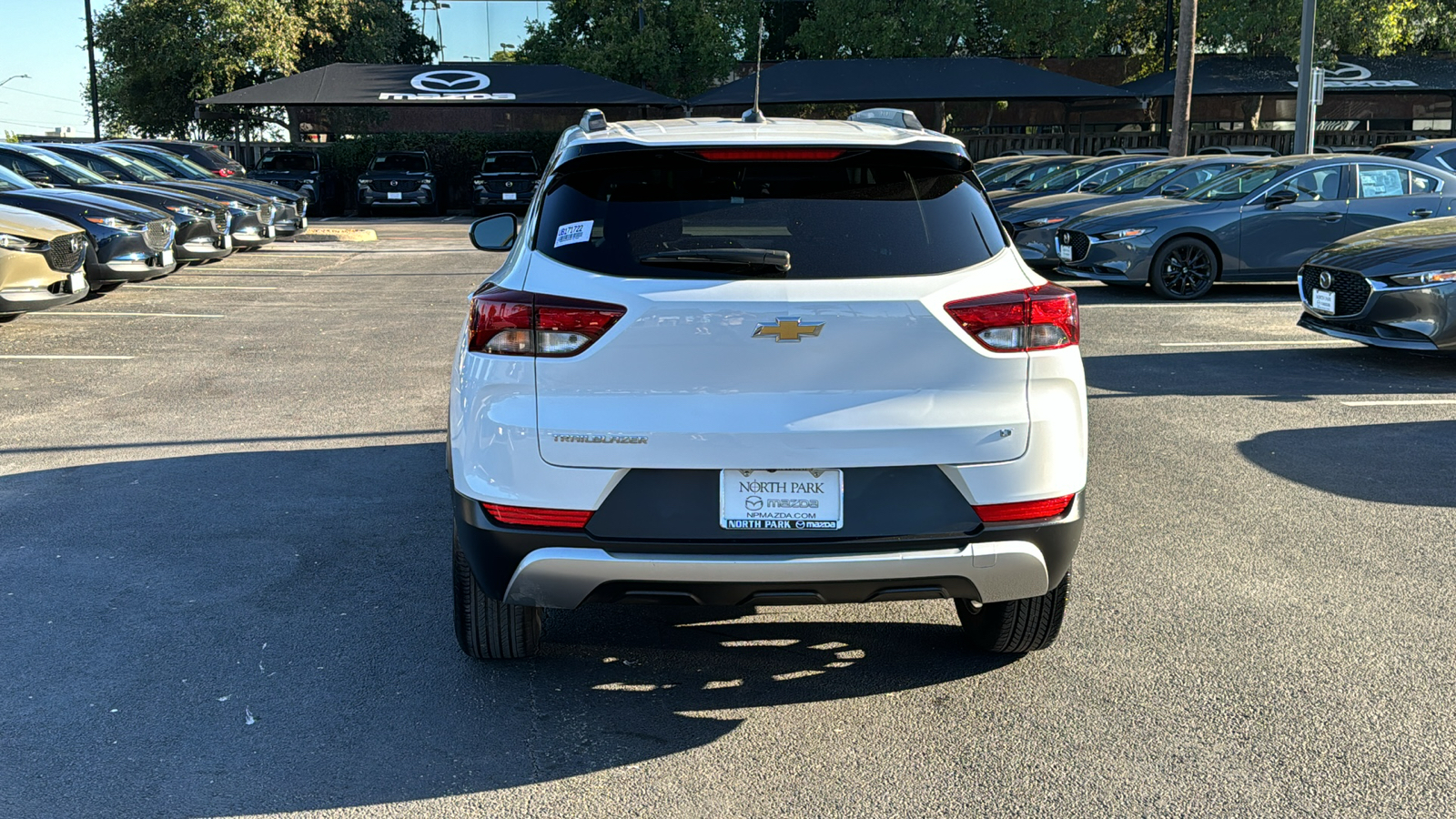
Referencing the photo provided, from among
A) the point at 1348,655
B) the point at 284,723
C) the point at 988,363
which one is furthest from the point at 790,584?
the point at 1348,655

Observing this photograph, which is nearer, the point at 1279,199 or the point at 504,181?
the point at 1279,199

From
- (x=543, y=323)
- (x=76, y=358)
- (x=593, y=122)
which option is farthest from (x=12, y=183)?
(x=543, y=323)

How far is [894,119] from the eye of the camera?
189 inches

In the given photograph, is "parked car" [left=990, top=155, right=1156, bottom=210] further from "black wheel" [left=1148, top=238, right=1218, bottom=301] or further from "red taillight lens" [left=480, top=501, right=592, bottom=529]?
"red taillight lens" [left=480, top=501, right=592, bottom=529]

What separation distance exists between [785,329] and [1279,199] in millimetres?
12329

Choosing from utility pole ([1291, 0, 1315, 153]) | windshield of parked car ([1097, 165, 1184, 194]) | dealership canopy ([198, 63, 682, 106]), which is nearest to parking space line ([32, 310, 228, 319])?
windshield of parked car ([1097, 165, 1184, 194])

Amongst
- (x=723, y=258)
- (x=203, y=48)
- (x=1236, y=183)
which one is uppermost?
(x=203, y=48)

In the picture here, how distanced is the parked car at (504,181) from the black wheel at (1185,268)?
19.0 metres

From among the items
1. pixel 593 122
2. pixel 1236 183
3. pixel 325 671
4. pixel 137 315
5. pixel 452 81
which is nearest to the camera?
pixel 325 671

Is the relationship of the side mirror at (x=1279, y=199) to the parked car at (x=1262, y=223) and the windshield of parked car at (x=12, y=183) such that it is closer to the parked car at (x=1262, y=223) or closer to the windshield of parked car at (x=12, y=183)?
the parked car at (x=1262, y=223)

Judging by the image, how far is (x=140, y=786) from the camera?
350 centimetres

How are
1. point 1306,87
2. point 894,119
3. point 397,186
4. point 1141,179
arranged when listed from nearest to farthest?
point 894,119 < point 1141,179 < point 1306,87 < point 397,186

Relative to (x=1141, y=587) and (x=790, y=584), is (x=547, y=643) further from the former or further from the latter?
(x=1141, y=587)

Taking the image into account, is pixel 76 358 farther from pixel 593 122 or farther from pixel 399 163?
pixel 399 163
